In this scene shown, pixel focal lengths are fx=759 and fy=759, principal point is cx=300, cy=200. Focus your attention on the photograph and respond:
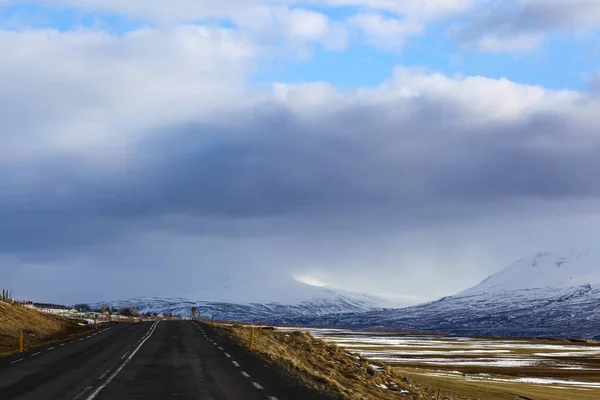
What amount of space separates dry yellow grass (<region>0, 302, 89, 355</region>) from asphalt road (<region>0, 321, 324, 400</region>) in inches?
839

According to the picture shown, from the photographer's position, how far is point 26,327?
238 feet

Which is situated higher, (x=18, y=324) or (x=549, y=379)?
(x=18, y=324)

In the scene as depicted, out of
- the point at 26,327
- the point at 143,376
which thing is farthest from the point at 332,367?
the point at 26,327

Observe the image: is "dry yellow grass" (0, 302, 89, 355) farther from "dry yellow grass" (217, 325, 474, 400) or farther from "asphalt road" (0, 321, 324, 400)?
"asphalt road" (0, 321, 324, 400)

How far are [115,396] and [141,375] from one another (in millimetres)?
6724

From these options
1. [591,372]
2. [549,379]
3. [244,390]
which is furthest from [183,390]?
[591,372]

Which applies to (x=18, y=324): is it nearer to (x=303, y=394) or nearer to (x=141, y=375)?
(x=141, y=375)

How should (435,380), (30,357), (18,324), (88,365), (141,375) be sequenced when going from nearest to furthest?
(141,375), (88,365), (30,357), (435,380), (18,324)

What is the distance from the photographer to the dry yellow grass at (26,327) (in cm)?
6306

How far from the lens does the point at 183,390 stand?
23.1m

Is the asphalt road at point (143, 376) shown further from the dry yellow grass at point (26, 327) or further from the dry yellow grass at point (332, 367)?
the dry yellow grass at point (26, 327)

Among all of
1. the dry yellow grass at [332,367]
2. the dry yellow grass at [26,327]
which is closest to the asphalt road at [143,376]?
the dry yellow grass at [332,367]

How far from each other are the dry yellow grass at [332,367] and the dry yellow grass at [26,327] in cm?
1949

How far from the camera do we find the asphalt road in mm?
22000
